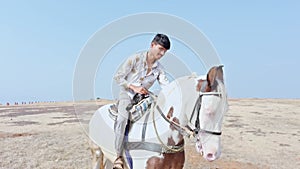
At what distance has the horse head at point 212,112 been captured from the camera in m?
3.05

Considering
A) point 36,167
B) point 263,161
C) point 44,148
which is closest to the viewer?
point 36,167

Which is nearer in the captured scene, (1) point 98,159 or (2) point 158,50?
(2) point 158,50

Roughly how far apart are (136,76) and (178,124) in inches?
37.4

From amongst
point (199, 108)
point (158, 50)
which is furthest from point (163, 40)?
point (199, 108)

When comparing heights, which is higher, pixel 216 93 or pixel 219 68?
pixel 219 68

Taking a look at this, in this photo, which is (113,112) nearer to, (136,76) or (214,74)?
(136,76)

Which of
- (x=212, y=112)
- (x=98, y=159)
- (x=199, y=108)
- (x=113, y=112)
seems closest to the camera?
(x=212, y=112)

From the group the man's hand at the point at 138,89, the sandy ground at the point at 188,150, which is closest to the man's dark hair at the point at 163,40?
the man's hand at the point at 138,89

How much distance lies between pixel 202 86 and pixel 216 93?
0.20 metres

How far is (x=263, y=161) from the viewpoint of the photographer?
1069 centimetres

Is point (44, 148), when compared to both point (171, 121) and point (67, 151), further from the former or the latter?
point (171, 121)

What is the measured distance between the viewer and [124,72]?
3.94 meters

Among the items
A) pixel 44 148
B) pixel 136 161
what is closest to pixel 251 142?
pixel 44 148

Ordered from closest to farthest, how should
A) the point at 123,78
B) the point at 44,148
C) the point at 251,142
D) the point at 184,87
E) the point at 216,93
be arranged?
the point at 216,93 < the point at 184,87 < the point at 123,78 < the point at 44,148 < the point at 251,142
